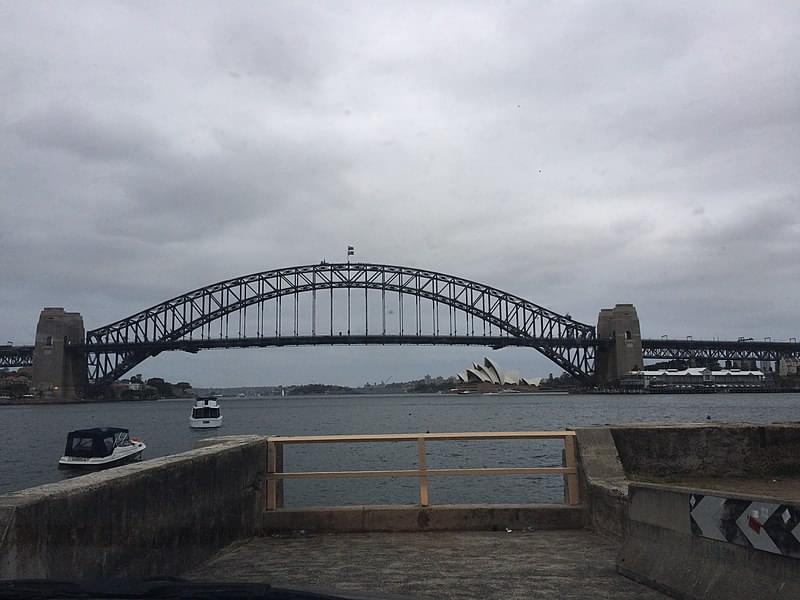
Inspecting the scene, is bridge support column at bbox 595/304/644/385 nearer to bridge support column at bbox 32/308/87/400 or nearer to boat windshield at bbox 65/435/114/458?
bridge support column at bbox 32/308/87/400

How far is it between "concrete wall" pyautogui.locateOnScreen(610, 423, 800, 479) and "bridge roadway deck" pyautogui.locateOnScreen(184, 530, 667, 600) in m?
1.66

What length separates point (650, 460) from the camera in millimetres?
11031

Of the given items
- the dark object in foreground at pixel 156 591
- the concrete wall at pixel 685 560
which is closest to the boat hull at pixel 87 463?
the concrete wall at pixel 685 560

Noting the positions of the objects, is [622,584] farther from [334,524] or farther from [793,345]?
[793,345]

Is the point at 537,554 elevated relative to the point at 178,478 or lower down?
lower down

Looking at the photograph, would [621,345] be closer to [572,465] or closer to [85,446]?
[85,446]

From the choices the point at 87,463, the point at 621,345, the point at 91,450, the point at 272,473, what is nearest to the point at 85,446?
the point at 91,450

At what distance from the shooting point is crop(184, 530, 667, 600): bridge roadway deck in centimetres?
712

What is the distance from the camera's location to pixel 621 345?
13775cm

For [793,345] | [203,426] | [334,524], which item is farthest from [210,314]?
[334,524]

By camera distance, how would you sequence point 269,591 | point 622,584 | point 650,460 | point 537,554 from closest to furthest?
point 269,591, point 622,584, point 537,554, point 650,460

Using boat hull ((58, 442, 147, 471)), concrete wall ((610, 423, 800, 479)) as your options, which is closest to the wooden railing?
concrete wall ((610, 423, 800, 479))

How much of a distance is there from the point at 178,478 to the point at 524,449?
107ft

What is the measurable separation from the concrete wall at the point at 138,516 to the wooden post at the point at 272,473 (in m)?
0.10
